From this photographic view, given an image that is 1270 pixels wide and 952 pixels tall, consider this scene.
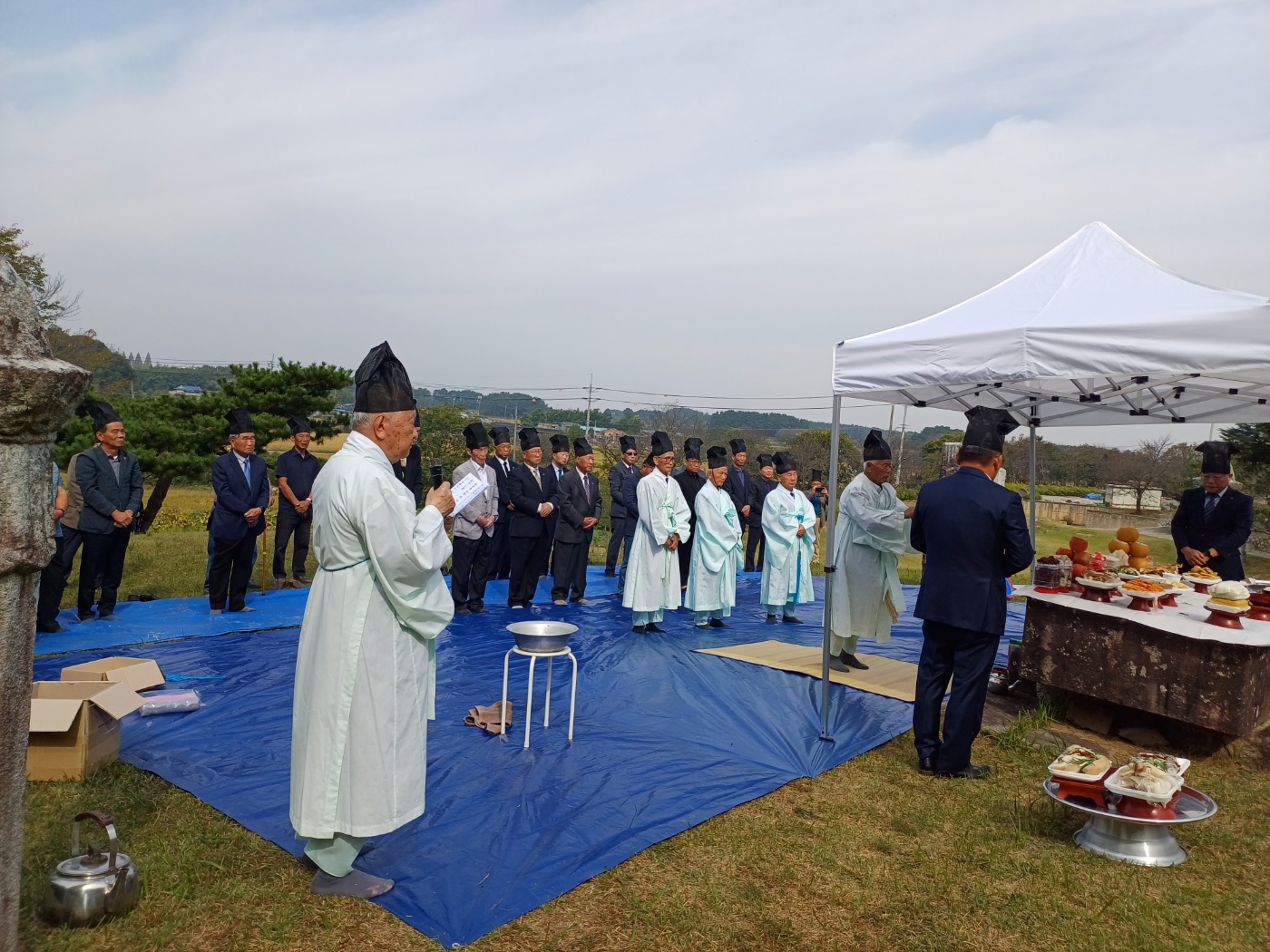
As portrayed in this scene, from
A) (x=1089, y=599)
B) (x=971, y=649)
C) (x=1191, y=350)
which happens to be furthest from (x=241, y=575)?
(x=1191, y=350)

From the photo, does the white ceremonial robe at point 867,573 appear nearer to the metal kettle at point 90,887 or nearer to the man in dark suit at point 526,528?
the man in dark suit at point 526,528

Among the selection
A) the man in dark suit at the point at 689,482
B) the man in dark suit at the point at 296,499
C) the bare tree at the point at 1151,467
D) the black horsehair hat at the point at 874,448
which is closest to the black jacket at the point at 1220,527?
the black horsehair hat at the point at 874,448

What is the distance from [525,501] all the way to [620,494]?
2.36 m

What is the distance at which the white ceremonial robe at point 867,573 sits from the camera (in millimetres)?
7355

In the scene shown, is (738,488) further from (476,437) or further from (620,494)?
(476,437)

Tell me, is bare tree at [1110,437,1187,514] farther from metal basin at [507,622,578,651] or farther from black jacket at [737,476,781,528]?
metal basin at [507,622,578,651]

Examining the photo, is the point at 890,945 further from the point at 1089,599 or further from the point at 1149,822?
the point at 1089,599

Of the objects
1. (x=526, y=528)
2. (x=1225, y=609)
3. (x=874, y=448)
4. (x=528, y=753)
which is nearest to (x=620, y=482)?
(x=526, y=528)

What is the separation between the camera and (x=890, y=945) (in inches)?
133

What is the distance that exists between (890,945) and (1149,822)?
155cm

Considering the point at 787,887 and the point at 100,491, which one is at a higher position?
the point at 100,491

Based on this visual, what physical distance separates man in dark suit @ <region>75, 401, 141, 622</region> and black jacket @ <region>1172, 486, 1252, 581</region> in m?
9.56

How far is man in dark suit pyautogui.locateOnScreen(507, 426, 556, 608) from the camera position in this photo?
32.4 ft

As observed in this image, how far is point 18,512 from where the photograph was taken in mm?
2438
